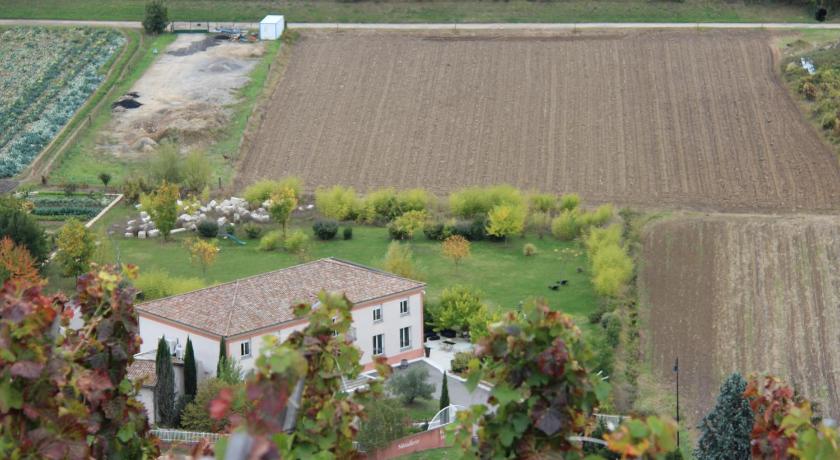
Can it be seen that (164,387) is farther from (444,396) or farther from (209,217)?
(209,217)

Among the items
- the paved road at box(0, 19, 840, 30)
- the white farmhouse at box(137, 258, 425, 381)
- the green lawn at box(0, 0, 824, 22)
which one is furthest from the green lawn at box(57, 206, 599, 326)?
the green lawn at box(0, 0, 824, 22)

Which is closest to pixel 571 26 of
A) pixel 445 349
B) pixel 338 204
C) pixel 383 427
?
pixel 338 204

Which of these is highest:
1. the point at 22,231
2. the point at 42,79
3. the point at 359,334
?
the point at 359,334

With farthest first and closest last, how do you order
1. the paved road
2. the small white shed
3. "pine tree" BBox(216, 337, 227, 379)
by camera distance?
the small white shed → the paved road → "pine tree" BBox(216, 337, 227, 379)

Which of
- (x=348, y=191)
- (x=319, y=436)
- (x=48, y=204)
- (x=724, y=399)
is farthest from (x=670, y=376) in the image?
(x=319, y=436)

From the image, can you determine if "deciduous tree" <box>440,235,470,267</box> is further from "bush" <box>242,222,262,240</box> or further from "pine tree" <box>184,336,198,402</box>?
"pine tree" <box>184,336,198,402</box>

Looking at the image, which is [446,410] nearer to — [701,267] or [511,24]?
[701,267]

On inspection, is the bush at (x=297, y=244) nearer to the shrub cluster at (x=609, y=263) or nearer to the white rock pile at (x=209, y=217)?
the white rock pile at (x=209, y=217)
